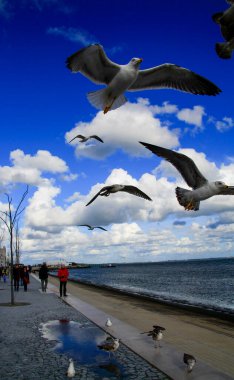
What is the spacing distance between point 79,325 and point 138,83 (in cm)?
857

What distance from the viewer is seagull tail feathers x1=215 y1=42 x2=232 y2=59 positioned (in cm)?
245

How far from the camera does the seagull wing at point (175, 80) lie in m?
5.08

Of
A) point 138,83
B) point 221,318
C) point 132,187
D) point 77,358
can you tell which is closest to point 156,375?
point 77,358

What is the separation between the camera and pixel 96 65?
19.4ft

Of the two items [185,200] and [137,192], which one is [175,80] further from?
[185,200]

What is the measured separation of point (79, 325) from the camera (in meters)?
12.9

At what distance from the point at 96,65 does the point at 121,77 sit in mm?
1016

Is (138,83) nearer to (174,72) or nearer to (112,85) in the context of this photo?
(174,72)

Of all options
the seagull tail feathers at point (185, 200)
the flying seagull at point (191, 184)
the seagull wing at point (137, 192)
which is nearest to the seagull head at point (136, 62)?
the flying seagull at point (191, 184)

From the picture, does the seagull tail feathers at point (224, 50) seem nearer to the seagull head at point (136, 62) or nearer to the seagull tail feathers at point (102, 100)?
the seagull tail feathers at point (102, 100)

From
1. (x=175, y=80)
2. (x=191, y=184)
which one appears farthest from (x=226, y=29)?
(x=175, y=80)

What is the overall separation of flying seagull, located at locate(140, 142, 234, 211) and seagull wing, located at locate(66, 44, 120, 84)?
1506 millimetres

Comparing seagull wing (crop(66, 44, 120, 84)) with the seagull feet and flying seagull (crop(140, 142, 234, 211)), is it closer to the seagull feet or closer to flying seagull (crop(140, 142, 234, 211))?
flying seagull (crop(140, 142, 234, 211))

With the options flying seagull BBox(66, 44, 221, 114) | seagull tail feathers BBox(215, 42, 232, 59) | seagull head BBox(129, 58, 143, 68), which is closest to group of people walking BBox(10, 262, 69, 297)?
flying seagull BBox(66, 44, 221, 114)
